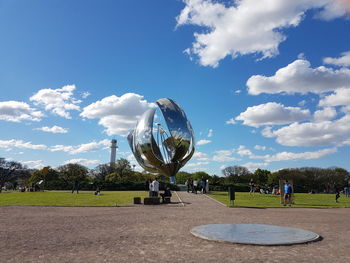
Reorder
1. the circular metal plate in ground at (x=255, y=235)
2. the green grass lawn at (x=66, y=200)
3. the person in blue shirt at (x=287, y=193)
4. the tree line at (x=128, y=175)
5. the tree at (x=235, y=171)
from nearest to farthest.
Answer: the circular metal plate in ground at (x=255, y=235) < the green grass lawn at (x=66, y=200) < the person in blue shirt at (x=287, y=193) < the tree line at (x=128, y=175) < the tree at (x=235, y=171)

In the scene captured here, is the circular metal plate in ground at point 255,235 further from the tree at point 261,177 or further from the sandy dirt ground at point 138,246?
the tree at point 261,177

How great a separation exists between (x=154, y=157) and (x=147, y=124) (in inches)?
136

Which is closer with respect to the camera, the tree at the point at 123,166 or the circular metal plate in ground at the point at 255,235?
the circular metal plate in ground at the point at 255,235

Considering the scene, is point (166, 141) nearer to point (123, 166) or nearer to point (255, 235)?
point (255, 235)

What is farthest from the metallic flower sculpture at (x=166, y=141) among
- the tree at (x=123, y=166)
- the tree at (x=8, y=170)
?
the tree at (x=8, y=170)

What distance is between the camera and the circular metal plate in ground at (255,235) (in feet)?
26.2

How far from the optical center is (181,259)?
638cm

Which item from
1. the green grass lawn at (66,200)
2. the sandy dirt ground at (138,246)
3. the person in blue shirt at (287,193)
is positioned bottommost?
the green grass lawn at (66,200)

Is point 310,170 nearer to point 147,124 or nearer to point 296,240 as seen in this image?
point 147,124

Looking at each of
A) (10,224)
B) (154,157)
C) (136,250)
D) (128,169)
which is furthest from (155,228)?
(128,169)

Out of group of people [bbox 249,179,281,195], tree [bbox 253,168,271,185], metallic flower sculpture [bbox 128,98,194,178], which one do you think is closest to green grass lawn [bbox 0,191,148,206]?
metallic flower sculpture [bbox 128,98,194,178]

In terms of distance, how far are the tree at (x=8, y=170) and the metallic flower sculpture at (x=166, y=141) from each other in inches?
2692

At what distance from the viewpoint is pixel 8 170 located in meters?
85.2

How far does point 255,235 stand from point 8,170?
301ft
